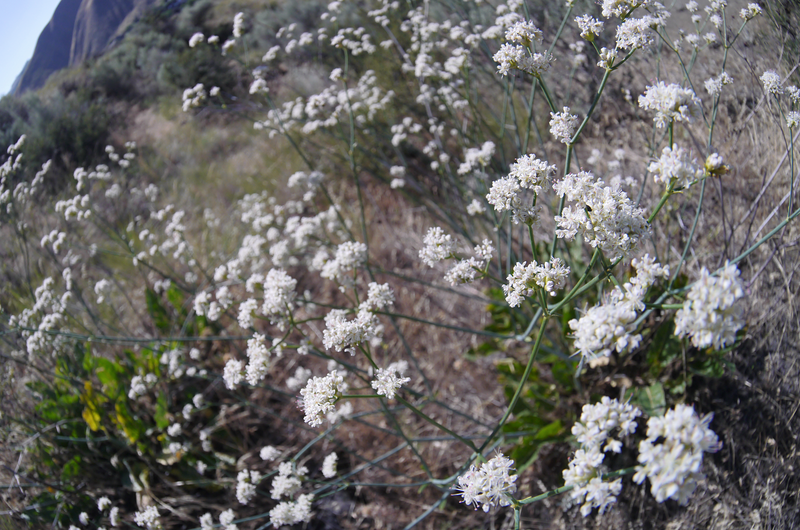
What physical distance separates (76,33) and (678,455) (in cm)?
806

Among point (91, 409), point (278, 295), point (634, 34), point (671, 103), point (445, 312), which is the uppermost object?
point (634, 34)

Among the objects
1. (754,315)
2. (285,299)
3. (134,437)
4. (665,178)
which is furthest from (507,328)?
(134,437)

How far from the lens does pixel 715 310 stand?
1043 mm

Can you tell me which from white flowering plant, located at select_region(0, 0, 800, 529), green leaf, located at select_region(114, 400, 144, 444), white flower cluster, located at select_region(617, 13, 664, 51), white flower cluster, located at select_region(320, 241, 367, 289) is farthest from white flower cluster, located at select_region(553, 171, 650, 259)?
green leaf, located at select_region(114, 400, 144, 444)

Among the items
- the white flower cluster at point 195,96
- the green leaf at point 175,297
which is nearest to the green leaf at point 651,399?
the white flower cluster at point 195,96

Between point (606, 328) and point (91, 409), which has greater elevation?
point (606, 328)

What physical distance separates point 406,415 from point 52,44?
627 cm

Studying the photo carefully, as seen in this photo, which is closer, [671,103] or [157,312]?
[671,103]

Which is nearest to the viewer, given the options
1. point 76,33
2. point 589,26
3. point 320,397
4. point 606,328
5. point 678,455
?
point 678,455

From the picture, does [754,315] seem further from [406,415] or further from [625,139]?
[406,415]

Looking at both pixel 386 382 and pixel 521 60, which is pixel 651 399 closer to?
pixel 386 382

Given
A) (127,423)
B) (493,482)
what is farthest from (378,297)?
(127,423)

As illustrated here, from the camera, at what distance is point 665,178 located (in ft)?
4.26

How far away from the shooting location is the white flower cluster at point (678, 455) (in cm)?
96
